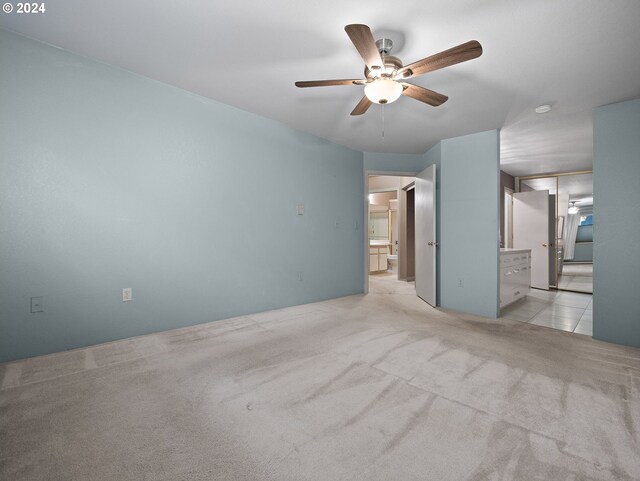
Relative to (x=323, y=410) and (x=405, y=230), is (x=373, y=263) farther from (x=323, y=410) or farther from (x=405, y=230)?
(x=323, y=410)

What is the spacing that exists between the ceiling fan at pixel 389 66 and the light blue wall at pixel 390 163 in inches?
104

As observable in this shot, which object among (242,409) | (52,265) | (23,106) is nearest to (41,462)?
(242,409)

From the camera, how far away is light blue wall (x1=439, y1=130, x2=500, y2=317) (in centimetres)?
372

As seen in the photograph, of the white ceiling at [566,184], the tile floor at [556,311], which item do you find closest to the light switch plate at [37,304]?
the tile floor at [556,311]

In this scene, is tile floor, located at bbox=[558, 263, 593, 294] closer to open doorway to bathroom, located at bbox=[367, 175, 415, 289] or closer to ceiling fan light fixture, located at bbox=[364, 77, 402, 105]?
open doorway to bathroom, located at bbox=[367, 175, 415, 289]

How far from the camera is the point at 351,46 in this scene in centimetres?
215

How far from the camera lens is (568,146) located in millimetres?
4441

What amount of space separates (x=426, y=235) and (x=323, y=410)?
3.37 m

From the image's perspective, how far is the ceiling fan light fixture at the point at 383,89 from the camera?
1.98m

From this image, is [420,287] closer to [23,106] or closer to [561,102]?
[561,102]

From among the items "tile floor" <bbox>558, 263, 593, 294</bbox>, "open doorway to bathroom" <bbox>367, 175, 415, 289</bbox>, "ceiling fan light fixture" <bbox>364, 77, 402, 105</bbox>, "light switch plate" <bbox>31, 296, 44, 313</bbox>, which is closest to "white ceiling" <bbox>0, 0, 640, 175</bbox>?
"ceiling fan light fixture" <bbox>364, 77, 402, 105</bbox>

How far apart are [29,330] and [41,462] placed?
1432mm

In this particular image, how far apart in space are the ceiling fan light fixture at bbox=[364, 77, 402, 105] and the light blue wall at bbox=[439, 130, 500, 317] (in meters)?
2.39

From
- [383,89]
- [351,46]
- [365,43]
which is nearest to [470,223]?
[383,89]
